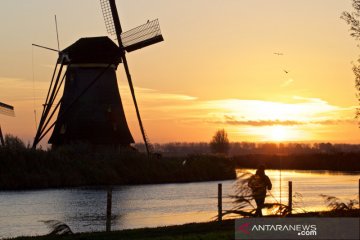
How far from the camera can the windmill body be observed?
5431 centimetres

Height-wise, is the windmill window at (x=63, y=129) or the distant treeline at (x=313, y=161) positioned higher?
the windmill window at (x=63, y=129)

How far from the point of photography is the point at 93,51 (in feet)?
178

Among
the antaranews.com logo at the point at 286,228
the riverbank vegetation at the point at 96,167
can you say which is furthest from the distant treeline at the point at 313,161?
the antaranews.com logo at the point at 286,228

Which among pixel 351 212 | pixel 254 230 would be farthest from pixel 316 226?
pixel 351 212

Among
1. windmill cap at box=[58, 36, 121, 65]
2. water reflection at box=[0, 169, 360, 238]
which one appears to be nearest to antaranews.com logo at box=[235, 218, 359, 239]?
water reflection at box=[0, 169, 360, 238]

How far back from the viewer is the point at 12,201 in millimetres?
37781

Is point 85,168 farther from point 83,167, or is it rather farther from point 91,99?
point 91,99

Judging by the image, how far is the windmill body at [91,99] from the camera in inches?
2138

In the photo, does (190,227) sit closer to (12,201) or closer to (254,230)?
(254,230)

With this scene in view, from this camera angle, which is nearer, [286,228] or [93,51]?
[286,228]

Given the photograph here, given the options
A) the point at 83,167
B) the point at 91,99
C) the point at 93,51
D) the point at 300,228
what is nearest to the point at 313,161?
the point at 91,99

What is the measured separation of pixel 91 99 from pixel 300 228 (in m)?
42.8

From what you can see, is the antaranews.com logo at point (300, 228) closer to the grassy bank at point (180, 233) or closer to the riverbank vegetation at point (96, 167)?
the grassy bank at point (180, 233)

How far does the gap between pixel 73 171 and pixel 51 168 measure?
1652 millimetres
